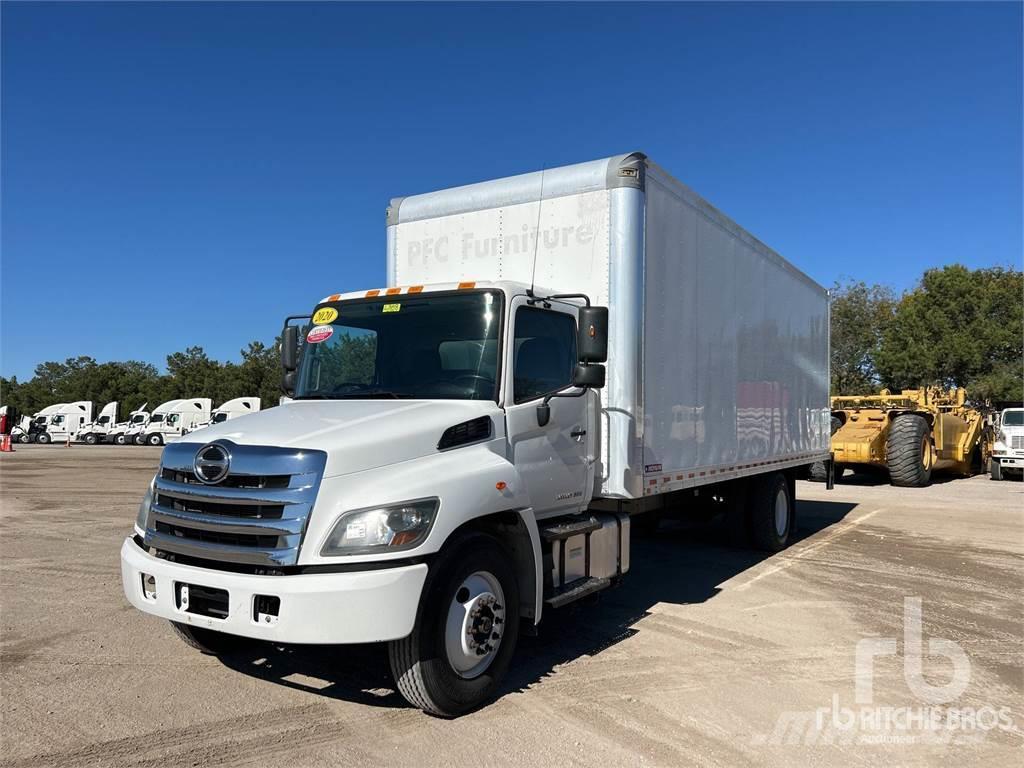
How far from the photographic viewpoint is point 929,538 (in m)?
11.2

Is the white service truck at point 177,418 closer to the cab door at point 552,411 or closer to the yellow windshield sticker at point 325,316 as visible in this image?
the yellow windshield sticker at point 325,316

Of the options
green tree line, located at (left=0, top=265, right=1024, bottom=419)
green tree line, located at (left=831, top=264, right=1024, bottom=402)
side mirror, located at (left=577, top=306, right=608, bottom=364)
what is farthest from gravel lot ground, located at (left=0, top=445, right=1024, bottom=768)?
green tree line, located at (left=831, top=264, right=1024, bottom=402)

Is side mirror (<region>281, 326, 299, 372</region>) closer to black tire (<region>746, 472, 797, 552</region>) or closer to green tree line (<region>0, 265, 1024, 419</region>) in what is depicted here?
black tire (<region>746, 472, 797, 552</region>)

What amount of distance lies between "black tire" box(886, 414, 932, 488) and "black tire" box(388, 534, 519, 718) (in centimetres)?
1793

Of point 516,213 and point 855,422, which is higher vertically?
point 516,213

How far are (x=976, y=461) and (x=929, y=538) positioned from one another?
59.4 feet

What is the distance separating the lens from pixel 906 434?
63.9 ft

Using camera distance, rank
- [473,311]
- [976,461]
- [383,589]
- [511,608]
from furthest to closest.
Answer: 1. [976,461]
2. [473,311]
3. [511,608]
4. [383,589]

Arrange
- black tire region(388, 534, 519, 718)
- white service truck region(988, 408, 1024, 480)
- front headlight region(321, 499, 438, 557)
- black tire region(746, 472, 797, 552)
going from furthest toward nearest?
white service truck region(988, 408, 1024, 480) → black tire region(746, 472, 797, 552) → black tire region(388, 534, 519, 718) → front headlight region(321, 499, 438, 557)

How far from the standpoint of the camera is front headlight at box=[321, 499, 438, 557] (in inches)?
151

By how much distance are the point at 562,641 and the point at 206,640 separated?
8.34 feet

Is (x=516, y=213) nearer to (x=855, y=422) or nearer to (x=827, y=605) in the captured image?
(x=827, y=605)

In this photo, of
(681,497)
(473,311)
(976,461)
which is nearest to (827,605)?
(681,497)

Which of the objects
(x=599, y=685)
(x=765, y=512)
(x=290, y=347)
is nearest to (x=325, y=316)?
(x=290, y=347)
